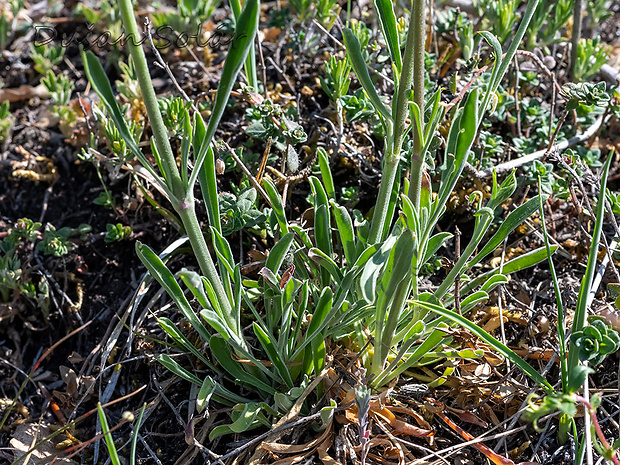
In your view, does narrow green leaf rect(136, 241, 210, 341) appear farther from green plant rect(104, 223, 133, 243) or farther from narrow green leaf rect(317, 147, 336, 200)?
green plant rect(104, 223, 133, 243)

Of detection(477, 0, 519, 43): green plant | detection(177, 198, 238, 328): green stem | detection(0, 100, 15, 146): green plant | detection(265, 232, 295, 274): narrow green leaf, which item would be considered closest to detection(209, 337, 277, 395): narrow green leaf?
detection(177, 198, 238, 328): green stem

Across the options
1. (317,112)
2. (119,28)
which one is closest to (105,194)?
(317,112)

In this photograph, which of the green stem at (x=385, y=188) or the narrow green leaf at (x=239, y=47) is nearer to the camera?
the narrow green leaf at (x=239, y=47)

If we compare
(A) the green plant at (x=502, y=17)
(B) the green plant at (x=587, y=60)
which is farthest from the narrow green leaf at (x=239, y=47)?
(B) the green plant at (x=587, y=60)

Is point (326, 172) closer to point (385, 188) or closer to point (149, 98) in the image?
point (385, 188)

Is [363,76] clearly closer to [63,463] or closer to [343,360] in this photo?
[343,360]

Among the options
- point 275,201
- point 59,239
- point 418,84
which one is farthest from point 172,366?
point 418,84

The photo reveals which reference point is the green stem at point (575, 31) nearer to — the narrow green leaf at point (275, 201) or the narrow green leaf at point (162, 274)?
the narrow green leaf at point (275, 201)
